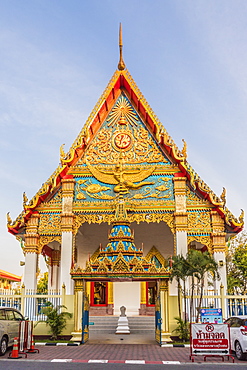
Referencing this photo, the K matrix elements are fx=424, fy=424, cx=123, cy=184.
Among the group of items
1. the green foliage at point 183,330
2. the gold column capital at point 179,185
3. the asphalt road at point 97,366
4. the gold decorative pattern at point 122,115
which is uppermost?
the gold decorative pattern at point 122,115

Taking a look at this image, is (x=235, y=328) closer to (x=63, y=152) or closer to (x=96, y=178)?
(x=96, y=178)

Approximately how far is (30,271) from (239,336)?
8.88 metres

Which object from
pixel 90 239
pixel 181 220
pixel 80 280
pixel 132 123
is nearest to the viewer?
pixel 80 280

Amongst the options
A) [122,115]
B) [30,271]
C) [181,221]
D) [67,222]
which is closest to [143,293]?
[181,221]

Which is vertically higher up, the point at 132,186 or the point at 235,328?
the point at 132,186

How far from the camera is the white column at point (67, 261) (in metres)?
16.2

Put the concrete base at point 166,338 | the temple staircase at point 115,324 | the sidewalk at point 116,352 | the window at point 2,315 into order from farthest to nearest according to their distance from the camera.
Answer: the temple staircase at point 115,324 < the concrete base at point 166,338 < the window at point 2,315 < the sidewalk at point 116,352

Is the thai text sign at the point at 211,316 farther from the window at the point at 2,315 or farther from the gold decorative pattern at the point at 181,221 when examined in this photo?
the window at the point at 2,315

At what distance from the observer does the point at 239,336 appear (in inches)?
427

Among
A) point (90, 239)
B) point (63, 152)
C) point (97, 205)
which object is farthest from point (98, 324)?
point (63, 152)

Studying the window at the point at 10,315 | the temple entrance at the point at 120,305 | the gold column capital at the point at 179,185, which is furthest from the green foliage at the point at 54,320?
the gold column capital at the point at 179,185

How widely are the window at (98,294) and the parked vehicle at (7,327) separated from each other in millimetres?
9291

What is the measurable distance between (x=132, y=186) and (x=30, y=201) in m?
4.22

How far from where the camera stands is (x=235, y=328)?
444 inches
